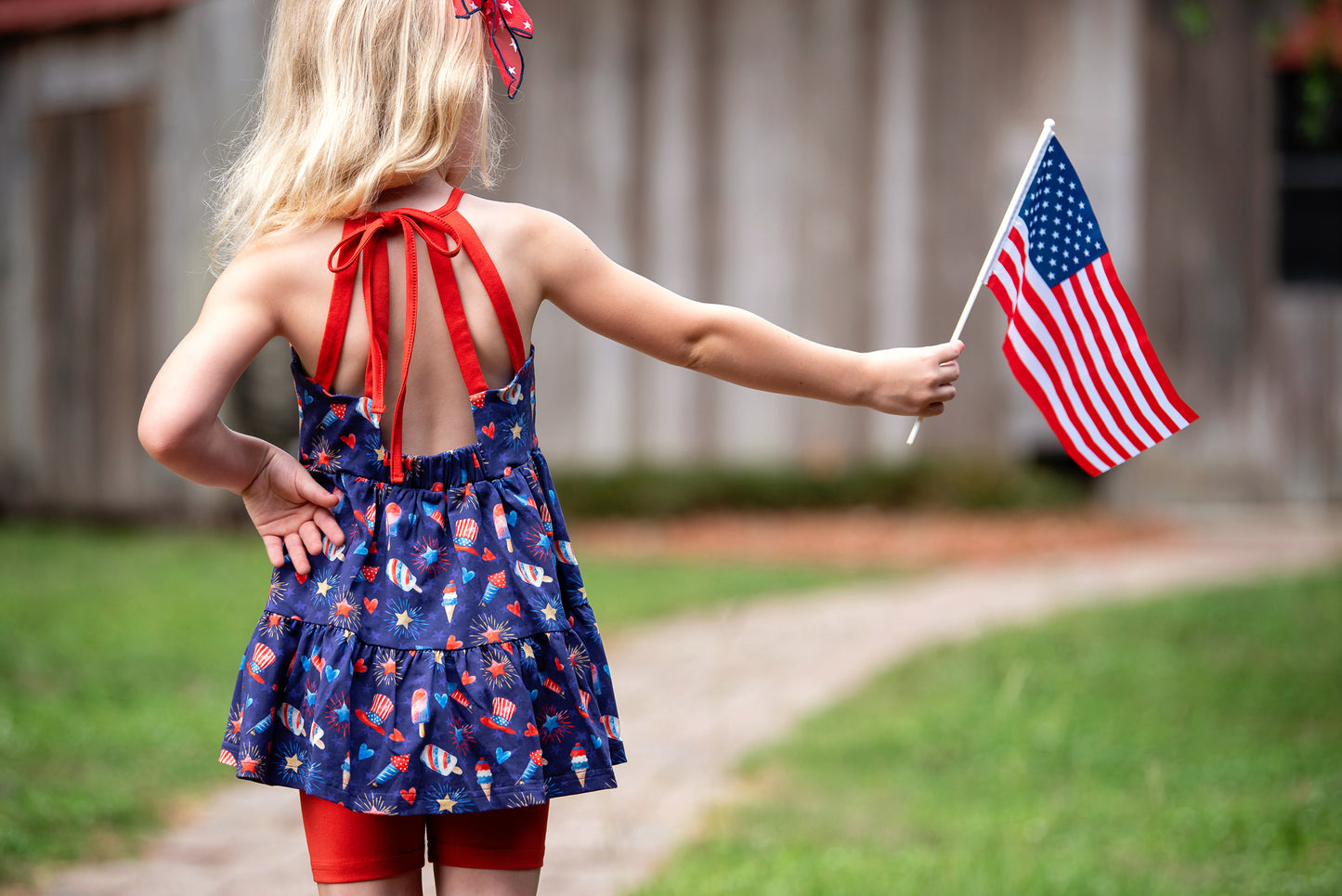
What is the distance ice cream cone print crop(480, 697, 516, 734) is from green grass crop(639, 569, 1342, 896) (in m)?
1.64

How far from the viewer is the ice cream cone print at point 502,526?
6.16 ft

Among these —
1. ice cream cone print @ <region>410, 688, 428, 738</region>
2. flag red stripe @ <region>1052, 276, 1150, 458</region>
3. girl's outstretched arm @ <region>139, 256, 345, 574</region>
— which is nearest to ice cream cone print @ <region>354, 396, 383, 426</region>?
girl's outstretched arm @ <region>139, 256, 345, 574</region>

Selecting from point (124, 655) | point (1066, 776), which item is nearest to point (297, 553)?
point (1066, 776)

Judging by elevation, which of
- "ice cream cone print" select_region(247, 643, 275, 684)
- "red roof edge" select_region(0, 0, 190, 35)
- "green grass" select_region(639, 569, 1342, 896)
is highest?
"red roof edge" select_region(0, 0, 190, 35)

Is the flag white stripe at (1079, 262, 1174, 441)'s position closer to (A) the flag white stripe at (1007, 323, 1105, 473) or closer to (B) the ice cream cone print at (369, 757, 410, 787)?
(A) the flag white stripe at (1007, 323, 1105, 473)

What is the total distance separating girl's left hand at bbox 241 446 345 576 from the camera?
1.90 meters

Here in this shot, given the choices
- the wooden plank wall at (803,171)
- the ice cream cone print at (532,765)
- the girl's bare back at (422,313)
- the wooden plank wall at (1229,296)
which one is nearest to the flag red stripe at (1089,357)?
the girl's bare back at (422,313)

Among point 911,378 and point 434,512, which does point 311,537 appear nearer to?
point 434,512

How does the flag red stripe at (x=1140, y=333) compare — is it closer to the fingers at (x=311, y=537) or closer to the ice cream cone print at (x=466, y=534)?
the ice cream cone print at (x=466, y=534)

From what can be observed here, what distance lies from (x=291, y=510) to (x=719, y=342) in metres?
0.66

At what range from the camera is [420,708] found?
1809 millimetres

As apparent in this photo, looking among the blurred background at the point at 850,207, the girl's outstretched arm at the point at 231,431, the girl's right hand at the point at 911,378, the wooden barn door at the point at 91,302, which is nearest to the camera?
the girl's outstretched arm at the point at 231,431

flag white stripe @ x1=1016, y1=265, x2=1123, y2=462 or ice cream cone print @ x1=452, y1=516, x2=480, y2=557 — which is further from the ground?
flag white stripe @ x1=1016, y1=265, x2=1123, y2=462

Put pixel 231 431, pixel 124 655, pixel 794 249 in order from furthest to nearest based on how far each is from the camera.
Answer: pixel 794 249, pixel 124 655, pixel 231 431
